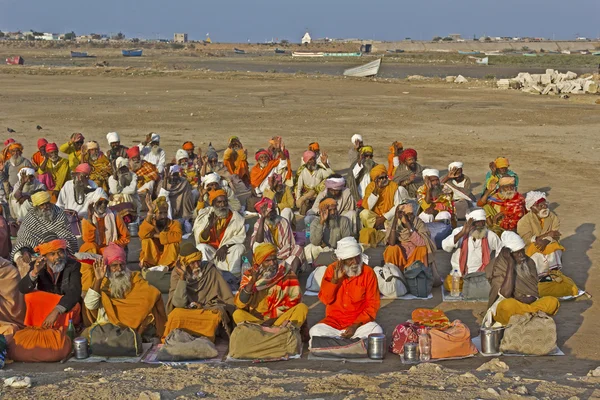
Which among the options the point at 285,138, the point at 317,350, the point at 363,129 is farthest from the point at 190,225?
the point at 363,129

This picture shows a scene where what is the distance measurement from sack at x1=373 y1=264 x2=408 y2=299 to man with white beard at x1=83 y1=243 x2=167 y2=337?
90.3 inches

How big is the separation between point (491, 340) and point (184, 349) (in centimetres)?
230

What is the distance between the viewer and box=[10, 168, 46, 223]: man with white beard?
36.9 ft

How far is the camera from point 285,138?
19656mm

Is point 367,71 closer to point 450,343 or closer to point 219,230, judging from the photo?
point 219,230

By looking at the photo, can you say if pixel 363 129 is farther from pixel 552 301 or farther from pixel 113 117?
pixel 552 301

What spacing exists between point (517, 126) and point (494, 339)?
15654mm

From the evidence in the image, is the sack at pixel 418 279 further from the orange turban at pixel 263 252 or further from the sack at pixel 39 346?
the sack at pixel 39 346

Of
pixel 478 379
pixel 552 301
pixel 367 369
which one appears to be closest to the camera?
pixel 478 379

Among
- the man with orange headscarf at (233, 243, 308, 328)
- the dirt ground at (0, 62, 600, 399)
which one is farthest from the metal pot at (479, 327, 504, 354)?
the man with orange headscarf at (233, 243, 308, 328)

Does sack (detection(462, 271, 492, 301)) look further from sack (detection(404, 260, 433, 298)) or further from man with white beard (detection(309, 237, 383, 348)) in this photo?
man with white beard (detection(309, 237, 383, 348))

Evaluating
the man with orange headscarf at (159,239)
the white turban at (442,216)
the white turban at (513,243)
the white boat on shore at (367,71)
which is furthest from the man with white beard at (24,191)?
the white boat on shore at (367,71)

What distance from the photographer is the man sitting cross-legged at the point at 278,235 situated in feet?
30.1

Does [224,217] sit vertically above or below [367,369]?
above
